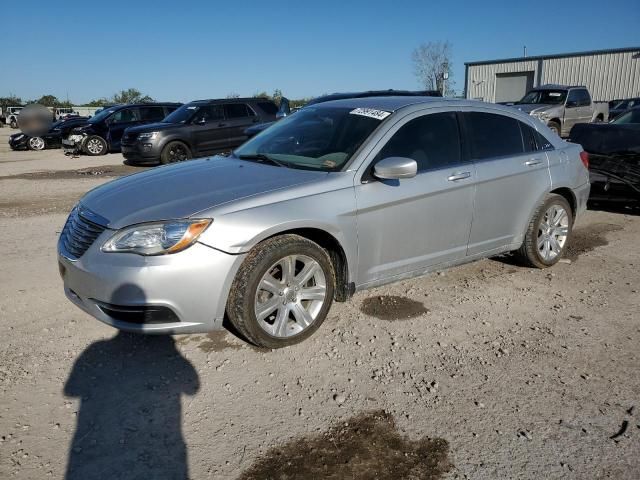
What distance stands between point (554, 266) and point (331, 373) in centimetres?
315

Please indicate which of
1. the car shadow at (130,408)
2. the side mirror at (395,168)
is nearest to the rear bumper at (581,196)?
the side mirror at (395,168)

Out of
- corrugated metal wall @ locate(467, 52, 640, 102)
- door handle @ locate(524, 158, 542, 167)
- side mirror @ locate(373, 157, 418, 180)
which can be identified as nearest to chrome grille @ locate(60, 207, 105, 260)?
side mirror @ locate(373, 157, 418, 180)

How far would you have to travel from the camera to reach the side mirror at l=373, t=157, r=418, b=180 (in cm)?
Answer: 352

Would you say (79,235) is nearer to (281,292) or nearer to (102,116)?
(281,292)

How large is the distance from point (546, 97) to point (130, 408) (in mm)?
17727

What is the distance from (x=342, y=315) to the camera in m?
4.04

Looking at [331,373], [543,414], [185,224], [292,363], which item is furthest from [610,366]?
[185,224]

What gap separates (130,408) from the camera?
110 inches

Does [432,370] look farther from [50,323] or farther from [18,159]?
[18,159]

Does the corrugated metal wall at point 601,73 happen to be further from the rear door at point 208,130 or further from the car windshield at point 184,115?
the car windshield at point 184,115

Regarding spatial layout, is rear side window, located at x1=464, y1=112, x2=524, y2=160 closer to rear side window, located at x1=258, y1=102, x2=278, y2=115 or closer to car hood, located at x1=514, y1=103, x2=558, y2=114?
rear side window, located at x1=258, y1=102, x2=278, y2=115

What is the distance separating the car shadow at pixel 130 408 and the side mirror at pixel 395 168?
1.83 meters

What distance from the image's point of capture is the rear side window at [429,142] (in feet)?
12.8

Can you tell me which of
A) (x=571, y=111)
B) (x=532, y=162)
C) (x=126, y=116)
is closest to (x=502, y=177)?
(x=532, y=162)
